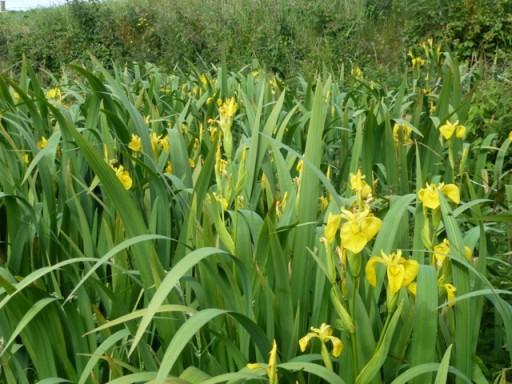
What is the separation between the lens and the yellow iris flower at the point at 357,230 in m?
0.84

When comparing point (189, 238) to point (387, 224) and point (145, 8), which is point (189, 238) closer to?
point (387, 224)

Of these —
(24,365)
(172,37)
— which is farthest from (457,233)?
(172,37)

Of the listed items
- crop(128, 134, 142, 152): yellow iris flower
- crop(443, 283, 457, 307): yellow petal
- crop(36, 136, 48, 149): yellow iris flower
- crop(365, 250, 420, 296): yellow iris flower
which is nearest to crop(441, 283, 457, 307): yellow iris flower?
crop(443, 283, 457, 307): yellow petal

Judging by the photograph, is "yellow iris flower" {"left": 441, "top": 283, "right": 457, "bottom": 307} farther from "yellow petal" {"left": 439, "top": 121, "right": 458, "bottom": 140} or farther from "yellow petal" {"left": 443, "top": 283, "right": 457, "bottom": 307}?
"yellow petal" {"left": 439, "top": 121, "right": 458, "bottom": 140}

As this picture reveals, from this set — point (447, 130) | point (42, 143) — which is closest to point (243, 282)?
point (447, 130)

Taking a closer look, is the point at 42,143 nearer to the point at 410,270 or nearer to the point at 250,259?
the point at 250,259

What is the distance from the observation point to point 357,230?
2.74 feet

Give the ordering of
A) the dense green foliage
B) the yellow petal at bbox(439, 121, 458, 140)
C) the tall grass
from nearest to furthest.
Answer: the tall grass → the yellow petal at bbox(439, 121, 458, 140) → the dense green foliage

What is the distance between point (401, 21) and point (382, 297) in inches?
268

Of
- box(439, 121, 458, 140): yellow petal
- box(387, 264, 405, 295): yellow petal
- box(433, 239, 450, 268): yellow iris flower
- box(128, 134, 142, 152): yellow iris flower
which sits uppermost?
box(128, 134, 142, 152): yellow iris flower

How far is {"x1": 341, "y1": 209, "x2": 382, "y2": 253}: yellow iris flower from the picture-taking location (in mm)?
836

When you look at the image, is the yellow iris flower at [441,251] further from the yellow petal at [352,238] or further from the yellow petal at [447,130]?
the yellow petal at [447,130]

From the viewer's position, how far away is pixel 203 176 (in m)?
1.27

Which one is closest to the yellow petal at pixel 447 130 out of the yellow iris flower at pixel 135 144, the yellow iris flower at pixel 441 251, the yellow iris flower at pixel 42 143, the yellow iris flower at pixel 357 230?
the yellow iris flower at pixel 441 251
